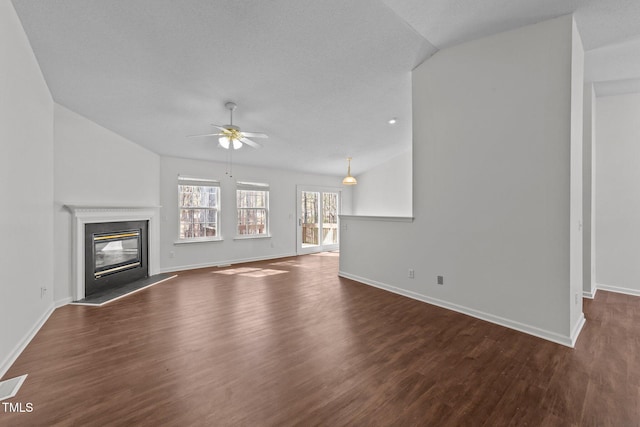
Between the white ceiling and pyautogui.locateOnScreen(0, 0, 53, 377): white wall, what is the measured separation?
31cm

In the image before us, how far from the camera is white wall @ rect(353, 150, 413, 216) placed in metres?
7.50

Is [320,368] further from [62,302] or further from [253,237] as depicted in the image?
[253,237]

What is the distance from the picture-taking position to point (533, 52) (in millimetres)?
2697

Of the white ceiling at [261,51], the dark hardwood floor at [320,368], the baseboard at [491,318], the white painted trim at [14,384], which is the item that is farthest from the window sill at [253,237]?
the white painted trim at [14,384]

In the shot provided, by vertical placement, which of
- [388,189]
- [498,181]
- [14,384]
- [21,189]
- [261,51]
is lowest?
[14,384]

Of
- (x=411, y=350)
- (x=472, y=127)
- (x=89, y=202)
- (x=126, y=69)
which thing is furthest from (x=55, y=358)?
(x=472, y=127)

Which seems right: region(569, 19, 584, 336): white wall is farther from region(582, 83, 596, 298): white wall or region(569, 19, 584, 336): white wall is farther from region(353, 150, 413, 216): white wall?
region(353, 150, 413, 216): white wall

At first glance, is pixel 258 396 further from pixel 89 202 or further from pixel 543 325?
pixel 89 202

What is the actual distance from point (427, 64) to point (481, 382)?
140 inches

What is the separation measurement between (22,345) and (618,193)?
7.44m

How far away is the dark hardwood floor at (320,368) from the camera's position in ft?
5.42

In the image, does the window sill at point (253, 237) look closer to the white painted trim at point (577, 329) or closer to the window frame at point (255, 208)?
→ the window frame at point (255, 208)

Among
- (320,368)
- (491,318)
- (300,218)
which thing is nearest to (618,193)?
(491,318)

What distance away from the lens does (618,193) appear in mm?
4016
